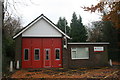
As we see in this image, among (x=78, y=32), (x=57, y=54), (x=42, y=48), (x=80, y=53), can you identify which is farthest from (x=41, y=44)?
(x=78, y=32)

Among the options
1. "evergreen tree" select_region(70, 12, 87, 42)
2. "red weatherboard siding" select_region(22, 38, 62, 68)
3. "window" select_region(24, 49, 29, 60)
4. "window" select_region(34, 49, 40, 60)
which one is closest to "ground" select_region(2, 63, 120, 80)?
"red weatherboard siding" select_region(22, 38, 62, 68)

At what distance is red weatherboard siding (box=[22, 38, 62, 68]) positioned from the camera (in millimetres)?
16719

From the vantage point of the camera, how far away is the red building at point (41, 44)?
1675 centimetres

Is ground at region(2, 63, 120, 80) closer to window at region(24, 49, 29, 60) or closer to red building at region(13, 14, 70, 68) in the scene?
red building at region(13, 14, 70, 68)

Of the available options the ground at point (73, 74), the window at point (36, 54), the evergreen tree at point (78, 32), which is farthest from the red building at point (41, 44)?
the evergreen tree at point (78, 32)

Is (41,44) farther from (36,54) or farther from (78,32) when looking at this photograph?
(78,32)

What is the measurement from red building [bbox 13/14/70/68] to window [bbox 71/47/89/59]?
173 cm

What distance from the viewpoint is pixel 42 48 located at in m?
17.0

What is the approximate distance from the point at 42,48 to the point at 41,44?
51 centimetres

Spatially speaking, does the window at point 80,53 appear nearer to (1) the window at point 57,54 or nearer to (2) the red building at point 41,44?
(2) the red building at point 41,44

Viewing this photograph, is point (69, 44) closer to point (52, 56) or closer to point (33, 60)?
point (52, 56)

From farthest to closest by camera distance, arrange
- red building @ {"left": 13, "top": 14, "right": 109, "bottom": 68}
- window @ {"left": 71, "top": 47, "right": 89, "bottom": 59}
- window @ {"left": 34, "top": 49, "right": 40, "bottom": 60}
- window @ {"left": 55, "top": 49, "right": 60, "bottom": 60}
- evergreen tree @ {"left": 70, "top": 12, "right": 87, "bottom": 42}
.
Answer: evergreen tree @ {"left": 70, "top": 12, "right": 87, "bottom": 42}
window @ {"left": 71, "top": 47, "right": 89, "bottom": 59}
window @ {"left": 55, "top": 49, "right": 60, "bottom": 60}
window @ {"left": 34, "top": 49, "right": 40, "bottom": 60}
red building @ {"left": 13, "top": 14, "right": 109, "bottom": 68}

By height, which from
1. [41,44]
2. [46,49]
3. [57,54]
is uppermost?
[41,44]

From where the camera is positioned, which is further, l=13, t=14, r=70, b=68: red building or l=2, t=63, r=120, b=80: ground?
l=13, t=14, r=70, b=68: red building
